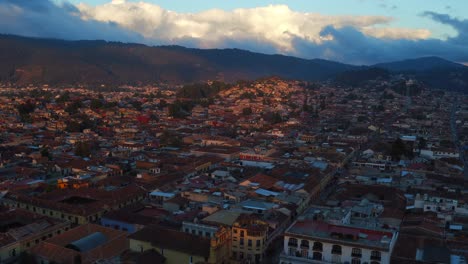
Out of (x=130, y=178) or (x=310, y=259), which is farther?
(x=130, y=178)

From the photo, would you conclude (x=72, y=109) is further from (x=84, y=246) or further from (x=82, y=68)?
(x=82, y=68)

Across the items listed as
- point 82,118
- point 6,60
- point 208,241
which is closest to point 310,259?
point 208,241

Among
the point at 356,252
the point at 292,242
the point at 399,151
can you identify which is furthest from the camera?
the point at 399,151

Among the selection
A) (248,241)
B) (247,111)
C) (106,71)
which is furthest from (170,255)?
(106,71)

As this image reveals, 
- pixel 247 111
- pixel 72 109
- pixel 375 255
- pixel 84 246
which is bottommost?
pixel 72 109

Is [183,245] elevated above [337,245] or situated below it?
below

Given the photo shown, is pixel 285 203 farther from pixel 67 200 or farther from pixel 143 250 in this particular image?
pixel 67 200

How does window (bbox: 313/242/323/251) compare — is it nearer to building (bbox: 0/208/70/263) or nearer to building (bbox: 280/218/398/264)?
building (bbox: 280/218/398/264)
